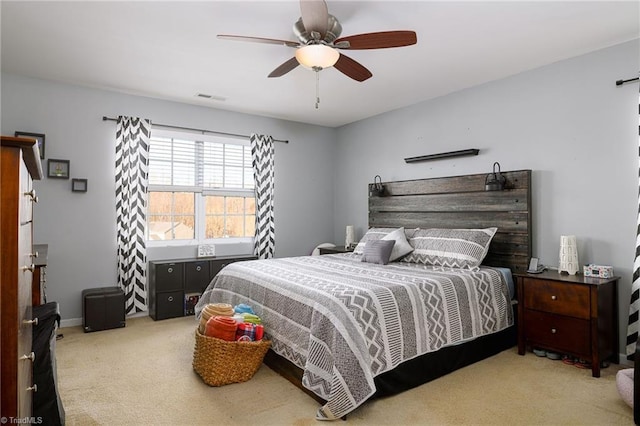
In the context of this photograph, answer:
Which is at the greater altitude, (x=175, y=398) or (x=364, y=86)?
(x=364, y=86)

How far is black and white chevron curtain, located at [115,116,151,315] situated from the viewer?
4.39 metres

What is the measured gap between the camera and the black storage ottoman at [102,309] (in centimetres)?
393

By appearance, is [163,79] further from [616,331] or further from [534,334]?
[616,331]

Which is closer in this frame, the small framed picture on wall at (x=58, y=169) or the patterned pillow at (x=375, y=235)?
the small framed picture on wall at (x=58, y=169)

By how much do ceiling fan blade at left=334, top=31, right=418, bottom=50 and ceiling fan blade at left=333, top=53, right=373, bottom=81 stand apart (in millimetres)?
276

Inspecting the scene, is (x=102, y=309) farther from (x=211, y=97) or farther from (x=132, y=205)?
(x=211, y=97)

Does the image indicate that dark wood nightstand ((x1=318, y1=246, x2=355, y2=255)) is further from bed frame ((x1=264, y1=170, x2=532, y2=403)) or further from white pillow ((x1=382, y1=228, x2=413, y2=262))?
white pillow ((x1=382, y1=228, x2=413, y2=262))

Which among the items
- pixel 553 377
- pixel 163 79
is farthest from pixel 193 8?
pixel 553 377

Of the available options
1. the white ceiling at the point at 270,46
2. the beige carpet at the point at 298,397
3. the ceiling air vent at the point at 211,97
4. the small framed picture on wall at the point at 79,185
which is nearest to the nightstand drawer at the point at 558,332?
the beige carpet at the point at 298,397

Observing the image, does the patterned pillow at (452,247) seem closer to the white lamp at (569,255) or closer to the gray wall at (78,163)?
the white lamp at (569,255)

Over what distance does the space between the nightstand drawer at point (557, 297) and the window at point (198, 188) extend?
139 inches

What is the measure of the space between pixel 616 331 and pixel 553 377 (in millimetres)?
758

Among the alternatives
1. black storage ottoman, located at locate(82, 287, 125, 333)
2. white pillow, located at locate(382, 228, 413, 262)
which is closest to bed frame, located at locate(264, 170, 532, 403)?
white pillow, located at locate(382, 228, 413, 262)

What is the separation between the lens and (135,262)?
175 inches
